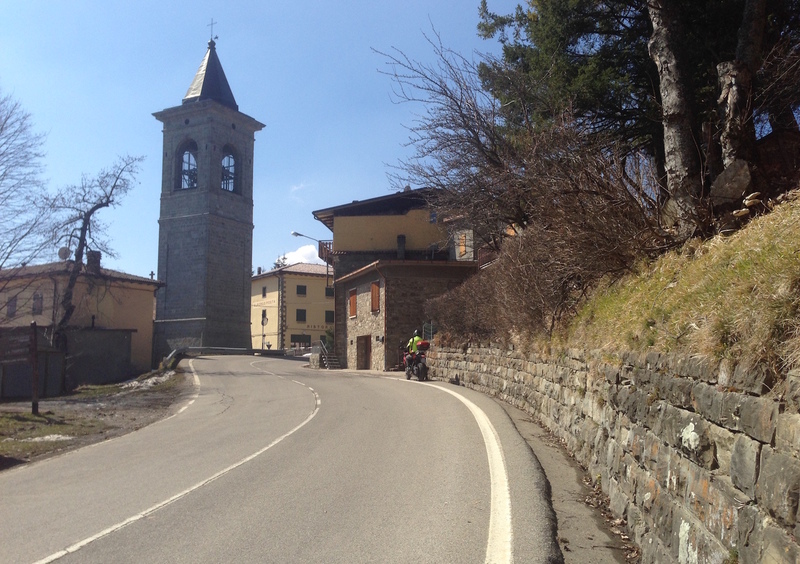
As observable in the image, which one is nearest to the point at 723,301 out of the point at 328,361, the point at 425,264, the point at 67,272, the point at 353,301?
the point at 425,264

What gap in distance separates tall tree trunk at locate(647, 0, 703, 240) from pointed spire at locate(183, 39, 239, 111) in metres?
57.2

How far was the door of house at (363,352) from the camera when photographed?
36.9 m

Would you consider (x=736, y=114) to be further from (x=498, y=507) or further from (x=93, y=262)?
(x=93, y=262)

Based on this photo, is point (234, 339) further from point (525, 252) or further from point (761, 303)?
point (761, 303)

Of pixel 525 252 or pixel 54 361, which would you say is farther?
pixel 54 361

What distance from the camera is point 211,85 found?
6347 centimetres

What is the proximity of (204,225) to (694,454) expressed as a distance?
2305 inches

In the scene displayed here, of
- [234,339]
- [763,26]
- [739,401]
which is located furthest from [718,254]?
[234,339]

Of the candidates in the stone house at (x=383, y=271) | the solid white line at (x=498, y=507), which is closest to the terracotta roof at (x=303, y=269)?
the stone house at (x=383, y=271)

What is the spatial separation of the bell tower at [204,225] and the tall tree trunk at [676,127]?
51.9 m

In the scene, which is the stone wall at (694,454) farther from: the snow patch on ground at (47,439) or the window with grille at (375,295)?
the window with grille at (375,295)

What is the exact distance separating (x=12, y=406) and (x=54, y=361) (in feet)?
27.1

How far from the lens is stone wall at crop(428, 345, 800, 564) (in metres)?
3.22

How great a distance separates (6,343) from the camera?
1677 cm
